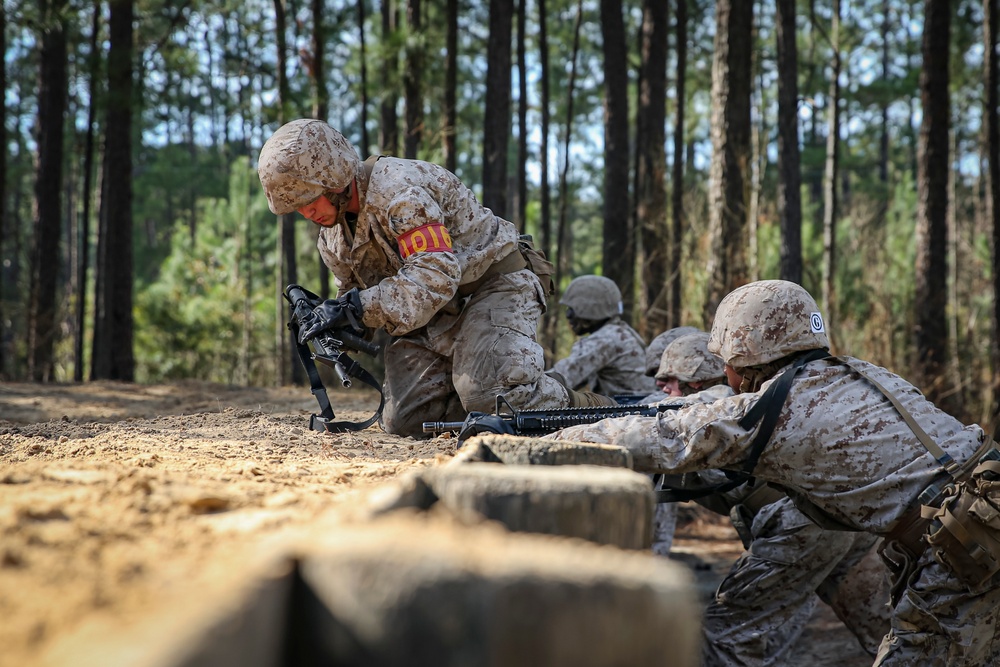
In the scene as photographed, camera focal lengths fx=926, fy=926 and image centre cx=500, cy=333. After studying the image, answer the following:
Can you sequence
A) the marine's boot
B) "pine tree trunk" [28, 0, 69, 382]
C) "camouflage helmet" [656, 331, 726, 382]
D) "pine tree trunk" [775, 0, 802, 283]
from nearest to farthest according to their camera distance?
the marine's boot, "camouflage helmet" [656, 331, 726, 382], "pine tree trunk" [775, 0, 802, 283], "pine tree trunk" [28, 0, 69, 382]

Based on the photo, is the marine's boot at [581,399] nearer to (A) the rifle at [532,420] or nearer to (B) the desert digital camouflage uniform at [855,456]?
(A) the rifle at [532,420]

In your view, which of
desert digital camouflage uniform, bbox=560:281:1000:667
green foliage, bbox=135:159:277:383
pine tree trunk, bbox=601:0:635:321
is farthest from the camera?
green foliage, bbox=135:159:277:383

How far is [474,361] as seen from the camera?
15.4 ft

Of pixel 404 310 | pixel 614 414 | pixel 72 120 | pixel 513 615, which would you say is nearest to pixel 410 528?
pixel 513 615

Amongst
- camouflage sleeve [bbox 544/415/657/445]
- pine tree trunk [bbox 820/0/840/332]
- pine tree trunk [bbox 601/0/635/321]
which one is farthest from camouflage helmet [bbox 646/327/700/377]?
pine tree trunk [bbox 820/0/840/332]

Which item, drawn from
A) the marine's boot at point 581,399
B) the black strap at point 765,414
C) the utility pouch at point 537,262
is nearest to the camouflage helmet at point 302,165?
the utility pouch at point 537,262

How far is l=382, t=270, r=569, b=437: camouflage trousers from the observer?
4.63 meters

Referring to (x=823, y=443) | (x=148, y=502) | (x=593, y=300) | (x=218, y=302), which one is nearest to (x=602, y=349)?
(x=593, y=300)

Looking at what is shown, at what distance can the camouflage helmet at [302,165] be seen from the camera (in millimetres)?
4375

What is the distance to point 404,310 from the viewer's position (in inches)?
169

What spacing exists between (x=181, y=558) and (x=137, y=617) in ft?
1.01

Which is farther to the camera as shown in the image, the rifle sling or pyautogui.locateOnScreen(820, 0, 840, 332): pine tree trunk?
pyautogui.locateOnScreen(820, 0, 840, 332): pine tree trunk

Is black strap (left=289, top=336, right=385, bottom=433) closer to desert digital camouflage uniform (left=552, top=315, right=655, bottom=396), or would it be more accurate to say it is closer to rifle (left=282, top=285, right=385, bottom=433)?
rifle (left=282, top=285, right=385, bottom=433)

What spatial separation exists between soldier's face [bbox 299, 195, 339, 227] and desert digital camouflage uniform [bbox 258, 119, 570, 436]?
0.06 meters
